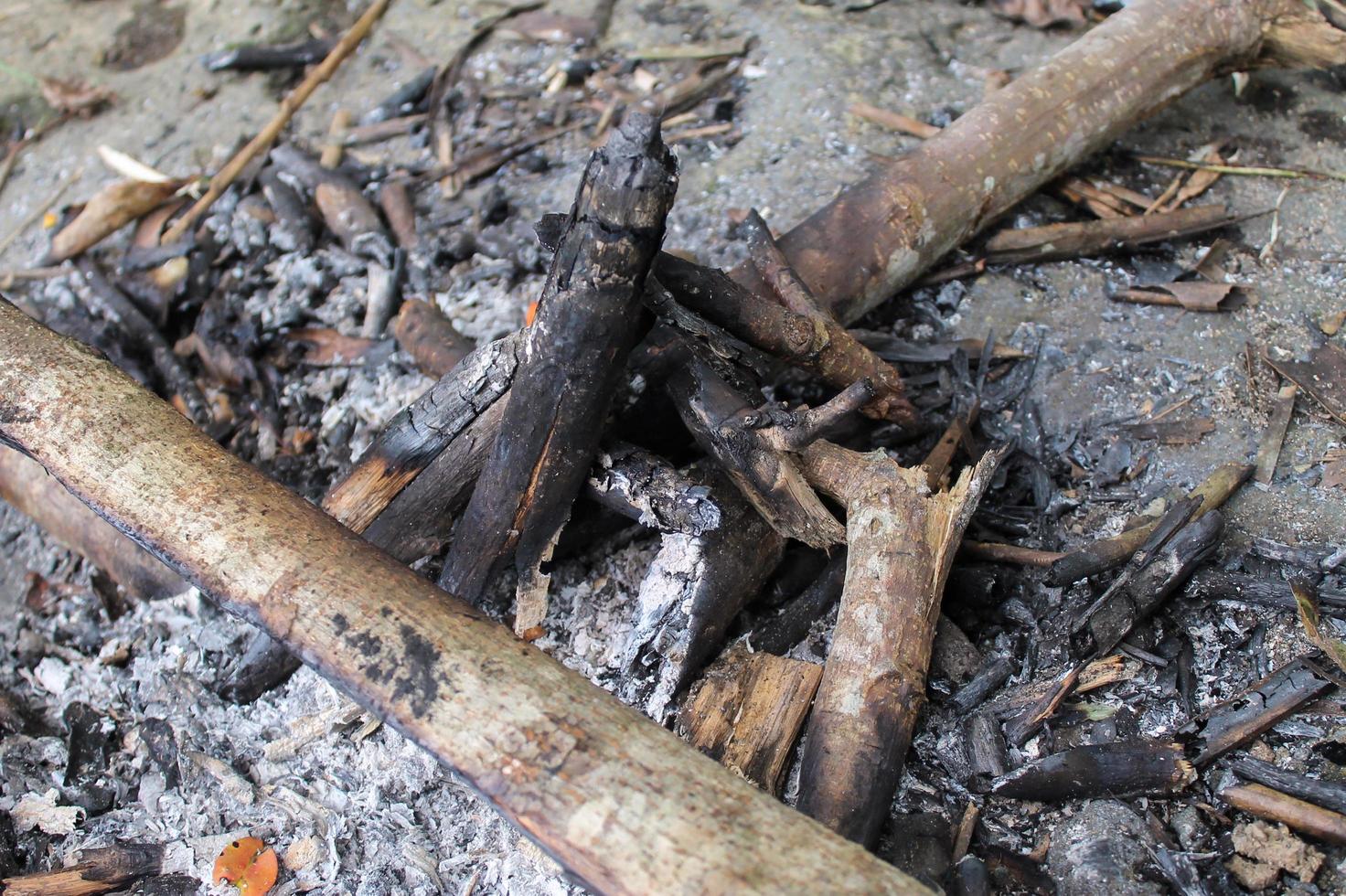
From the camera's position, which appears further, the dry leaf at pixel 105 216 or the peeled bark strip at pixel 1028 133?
the dry leaf at pixel 105 216

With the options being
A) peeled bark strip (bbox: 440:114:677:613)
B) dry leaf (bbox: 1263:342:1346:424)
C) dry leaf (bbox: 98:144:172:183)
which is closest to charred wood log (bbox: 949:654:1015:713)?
peeled bark strip (bbox: 440:114:677:613)

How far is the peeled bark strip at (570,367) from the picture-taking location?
7.14ft

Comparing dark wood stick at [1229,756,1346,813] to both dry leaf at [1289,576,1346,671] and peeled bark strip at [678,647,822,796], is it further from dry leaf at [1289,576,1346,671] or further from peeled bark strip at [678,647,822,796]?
peeled bark strip at [678,647,822,796]

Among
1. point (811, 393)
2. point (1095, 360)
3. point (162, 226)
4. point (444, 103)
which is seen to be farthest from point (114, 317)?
point (1095, 360)

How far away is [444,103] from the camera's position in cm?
517

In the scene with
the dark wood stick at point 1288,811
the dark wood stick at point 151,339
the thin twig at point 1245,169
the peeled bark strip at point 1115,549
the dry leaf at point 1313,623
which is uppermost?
the thin twig at point 1245,169

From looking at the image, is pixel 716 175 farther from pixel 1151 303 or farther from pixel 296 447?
pixel 296 447

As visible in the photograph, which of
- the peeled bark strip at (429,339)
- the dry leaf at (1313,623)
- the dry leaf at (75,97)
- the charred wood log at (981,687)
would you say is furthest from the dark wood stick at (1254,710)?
the dry leaf at (75,97)

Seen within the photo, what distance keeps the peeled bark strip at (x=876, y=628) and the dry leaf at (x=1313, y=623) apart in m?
0.86

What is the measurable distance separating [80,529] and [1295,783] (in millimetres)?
3966

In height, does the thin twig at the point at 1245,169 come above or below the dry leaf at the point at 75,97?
above

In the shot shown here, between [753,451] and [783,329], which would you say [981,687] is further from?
[783,329]

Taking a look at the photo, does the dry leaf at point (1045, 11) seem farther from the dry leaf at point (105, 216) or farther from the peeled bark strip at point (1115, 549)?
the dry leaf at point (105, 216)

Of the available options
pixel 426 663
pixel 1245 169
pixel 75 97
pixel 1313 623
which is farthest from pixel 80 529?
pixel 1245 169
